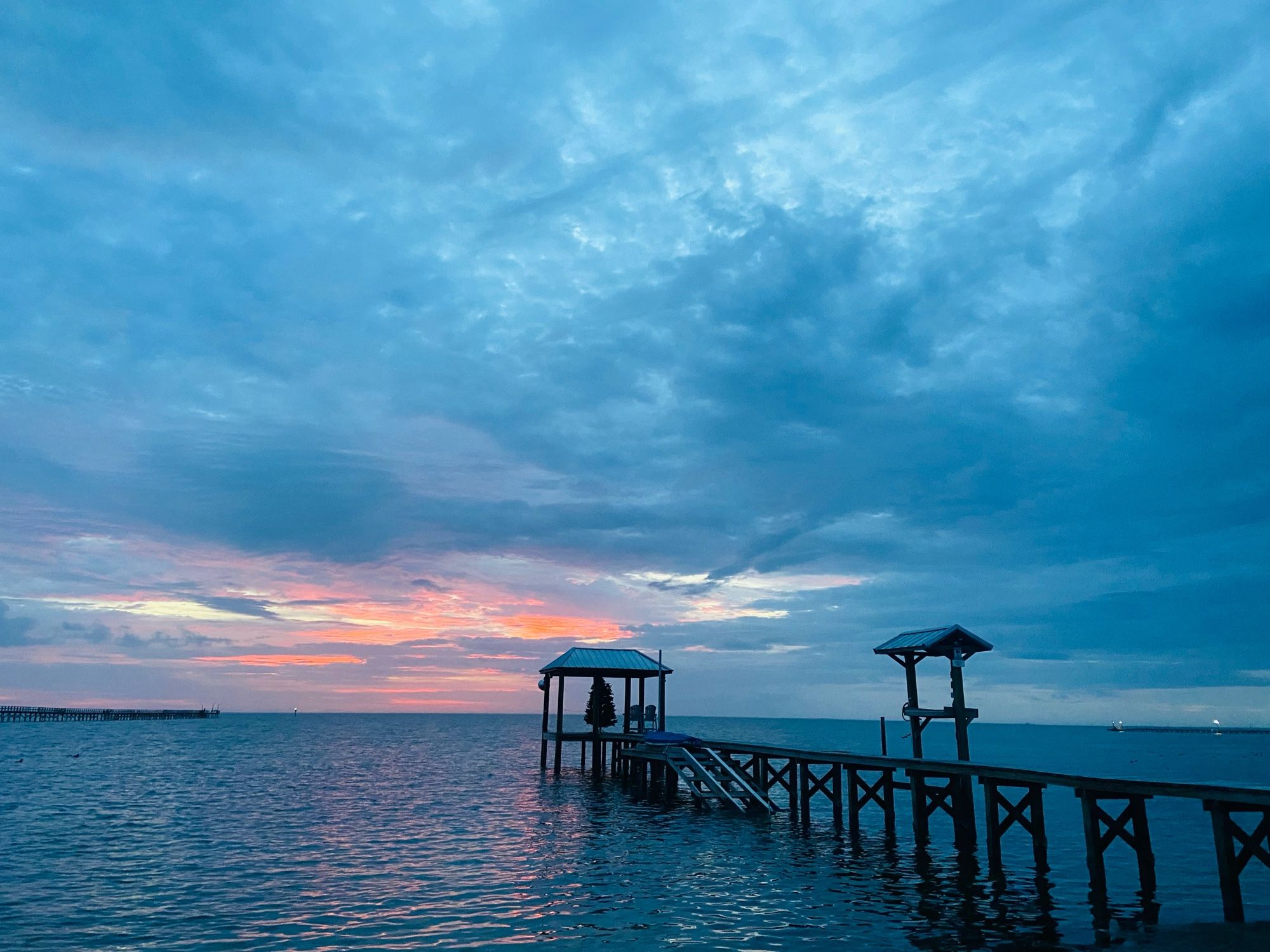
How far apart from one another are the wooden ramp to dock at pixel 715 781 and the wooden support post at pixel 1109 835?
47.1 ft

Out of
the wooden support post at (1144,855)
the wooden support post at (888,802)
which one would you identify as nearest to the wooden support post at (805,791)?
the wooden support post at (888,802)

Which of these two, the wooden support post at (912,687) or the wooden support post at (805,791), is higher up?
the wooden support post at (912,687)

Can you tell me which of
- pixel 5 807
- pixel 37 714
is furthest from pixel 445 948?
pixel 37 714

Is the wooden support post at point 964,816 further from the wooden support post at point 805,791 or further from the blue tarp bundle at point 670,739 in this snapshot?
the blue tarp bundle at point 670,739

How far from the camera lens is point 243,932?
1631 cm

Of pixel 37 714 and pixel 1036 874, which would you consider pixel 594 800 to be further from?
pixel 37 714

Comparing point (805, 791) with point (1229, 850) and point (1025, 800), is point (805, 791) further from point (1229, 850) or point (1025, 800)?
point (1229, 850)

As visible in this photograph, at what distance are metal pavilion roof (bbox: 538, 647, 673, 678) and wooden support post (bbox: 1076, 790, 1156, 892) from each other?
26404 millimetres

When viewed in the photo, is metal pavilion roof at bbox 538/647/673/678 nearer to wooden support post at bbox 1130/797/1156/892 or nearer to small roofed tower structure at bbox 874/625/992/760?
small roofed tower structure at bbox 874/625/992/760

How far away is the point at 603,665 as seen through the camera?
45438 mm

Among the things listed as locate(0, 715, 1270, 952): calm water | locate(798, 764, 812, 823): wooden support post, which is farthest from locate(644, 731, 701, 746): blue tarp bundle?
locate(798, 764, 812, 823): wooden support post

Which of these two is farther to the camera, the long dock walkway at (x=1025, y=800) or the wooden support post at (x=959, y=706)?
the wooden support post at (x=959, y=706)

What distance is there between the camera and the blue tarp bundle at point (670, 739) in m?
38.1

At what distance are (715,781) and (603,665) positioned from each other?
12.4 metres
